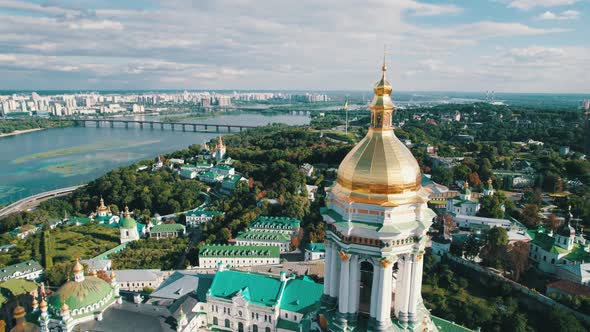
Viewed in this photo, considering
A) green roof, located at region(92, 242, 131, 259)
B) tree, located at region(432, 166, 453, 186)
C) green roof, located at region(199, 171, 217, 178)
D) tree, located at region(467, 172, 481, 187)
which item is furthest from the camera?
green roof, located at region(199, 171, 217, 178)

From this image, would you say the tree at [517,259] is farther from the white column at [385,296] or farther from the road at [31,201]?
the road at [31,201]

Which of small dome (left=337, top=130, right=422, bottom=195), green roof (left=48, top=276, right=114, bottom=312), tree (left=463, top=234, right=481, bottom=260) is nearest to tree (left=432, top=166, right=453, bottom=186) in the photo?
tree (left=463, top=234, right=481, bottom=260)

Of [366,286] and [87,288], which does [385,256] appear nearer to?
[366,286]

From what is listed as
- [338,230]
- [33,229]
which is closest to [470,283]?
[338,230]

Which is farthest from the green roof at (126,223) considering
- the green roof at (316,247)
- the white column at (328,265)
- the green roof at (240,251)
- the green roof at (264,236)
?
the white column at (328,265)

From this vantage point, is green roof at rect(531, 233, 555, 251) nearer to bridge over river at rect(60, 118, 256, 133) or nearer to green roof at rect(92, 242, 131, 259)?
green roof at rect(92, 242, 131, 259)

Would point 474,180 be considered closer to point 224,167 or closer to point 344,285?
point 224,167

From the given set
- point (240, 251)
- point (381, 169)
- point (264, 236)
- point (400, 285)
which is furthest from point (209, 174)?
point (381, 169)
